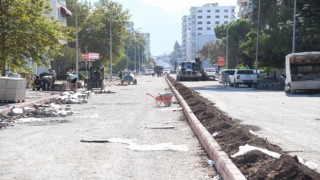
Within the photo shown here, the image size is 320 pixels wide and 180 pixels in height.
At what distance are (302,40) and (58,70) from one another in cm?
3570

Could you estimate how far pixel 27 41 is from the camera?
77.8ft

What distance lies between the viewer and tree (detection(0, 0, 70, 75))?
23.5 m

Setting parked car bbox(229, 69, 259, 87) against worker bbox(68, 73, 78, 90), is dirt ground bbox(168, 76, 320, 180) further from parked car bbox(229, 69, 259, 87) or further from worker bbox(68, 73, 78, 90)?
parked car bbox(229, 69, 259, 87)

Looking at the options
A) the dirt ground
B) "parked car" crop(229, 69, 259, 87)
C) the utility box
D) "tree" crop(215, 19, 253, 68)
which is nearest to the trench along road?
the dirt ground

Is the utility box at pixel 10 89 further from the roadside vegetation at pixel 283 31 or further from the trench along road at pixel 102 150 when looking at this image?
the roadside vegetation at pixel 283 31

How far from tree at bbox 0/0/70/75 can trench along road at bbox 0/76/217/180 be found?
9.11 m

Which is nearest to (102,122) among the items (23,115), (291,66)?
(23,115)

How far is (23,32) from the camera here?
23.6 meters

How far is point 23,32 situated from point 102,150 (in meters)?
15.3

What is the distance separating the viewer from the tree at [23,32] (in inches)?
926

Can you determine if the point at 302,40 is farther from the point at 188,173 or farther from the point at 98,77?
the point at 188,173

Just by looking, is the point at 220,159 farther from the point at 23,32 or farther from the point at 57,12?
the point at 57,12

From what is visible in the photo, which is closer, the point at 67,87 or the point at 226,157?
the point at 226,157

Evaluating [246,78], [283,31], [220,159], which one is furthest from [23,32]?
[283,31]
